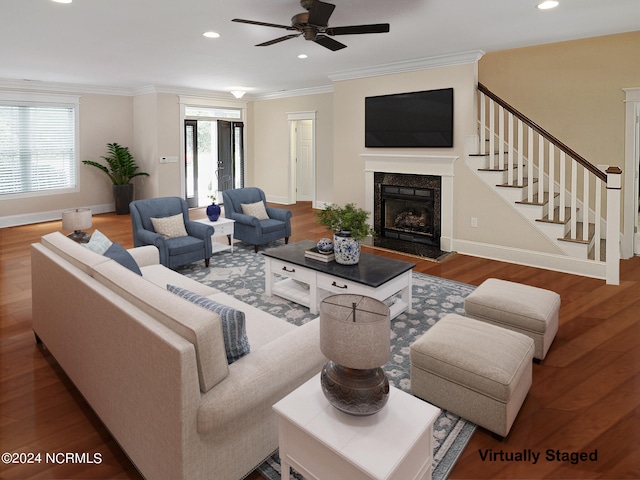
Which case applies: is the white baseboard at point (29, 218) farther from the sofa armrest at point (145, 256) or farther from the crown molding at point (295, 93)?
the sofa armrest at point (145, 256)

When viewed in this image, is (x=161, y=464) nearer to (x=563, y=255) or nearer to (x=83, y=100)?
(x=563, y=255)

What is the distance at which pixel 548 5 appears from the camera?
12.3 ft

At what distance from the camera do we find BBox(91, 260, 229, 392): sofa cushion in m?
1.67

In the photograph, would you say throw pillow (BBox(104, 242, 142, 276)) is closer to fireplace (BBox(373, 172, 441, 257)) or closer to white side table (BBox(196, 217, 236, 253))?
white side table (BBox(196, 217, 236, 253))

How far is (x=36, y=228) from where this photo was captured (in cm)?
769

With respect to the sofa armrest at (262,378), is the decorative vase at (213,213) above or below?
above

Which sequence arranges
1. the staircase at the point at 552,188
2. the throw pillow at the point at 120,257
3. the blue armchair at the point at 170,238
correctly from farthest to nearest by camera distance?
the blue armchair at the point at 170,238, the staircase at the point at 552,188, the throw pillow at the point at 120,257

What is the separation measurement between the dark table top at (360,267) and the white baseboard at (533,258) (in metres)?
2.35

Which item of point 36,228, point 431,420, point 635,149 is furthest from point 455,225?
point 36,228

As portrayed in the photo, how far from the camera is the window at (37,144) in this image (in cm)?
771

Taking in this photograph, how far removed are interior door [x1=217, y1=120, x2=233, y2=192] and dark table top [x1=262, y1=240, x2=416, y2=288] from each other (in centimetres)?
647

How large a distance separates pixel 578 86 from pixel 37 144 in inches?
359

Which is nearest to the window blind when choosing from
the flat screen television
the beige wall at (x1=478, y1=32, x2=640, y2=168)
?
the flat screen television

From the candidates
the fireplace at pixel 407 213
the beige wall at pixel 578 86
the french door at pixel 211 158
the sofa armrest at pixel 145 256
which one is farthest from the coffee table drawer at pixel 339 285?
the french door at pixel 211 158
